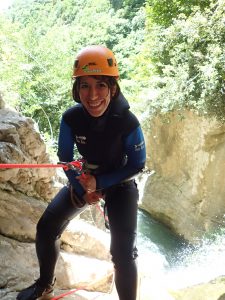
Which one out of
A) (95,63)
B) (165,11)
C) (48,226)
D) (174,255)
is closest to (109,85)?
(95,63)

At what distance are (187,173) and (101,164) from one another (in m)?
8.39

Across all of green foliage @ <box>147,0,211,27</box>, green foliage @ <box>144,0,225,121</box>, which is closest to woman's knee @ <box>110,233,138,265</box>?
green foliage @ <box>144,0,225,121</box>

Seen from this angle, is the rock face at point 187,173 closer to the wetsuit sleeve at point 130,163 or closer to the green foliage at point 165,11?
the green foliage at point 165,11

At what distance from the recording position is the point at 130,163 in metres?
2.06

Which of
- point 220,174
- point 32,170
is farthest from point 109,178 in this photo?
point 220,174

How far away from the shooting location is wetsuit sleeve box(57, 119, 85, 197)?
2176 mm

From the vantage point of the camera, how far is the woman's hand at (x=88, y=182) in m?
2.05

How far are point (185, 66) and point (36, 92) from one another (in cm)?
836

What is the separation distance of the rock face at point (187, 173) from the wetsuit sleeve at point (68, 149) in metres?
7.14

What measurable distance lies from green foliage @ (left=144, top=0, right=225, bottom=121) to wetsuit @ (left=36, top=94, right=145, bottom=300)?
256 inches

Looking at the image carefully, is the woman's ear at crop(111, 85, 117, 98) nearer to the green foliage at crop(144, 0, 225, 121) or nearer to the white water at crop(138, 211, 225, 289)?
the white water at crop(138, 211, 225, 289)

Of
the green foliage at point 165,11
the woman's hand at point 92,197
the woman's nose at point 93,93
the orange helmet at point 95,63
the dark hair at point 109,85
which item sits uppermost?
the green foliage at point 165,11

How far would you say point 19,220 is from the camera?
3.35m

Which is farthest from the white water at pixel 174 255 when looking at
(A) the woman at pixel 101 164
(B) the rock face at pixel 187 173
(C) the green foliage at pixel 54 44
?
(A) the woman at pixel 101 164
